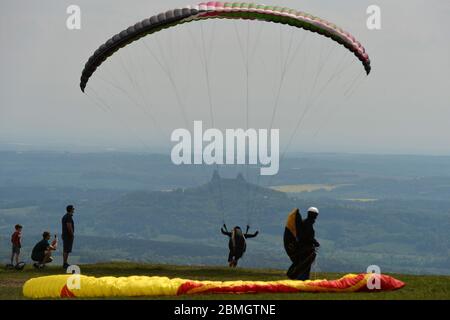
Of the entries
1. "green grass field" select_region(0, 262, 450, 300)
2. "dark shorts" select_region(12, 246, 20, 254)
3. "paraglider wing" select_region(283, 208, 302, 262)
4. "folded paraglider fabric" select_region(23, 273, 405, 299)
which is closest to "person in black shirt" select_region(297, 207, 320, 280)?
"paraglider wing" select_region(283, 208, 302, 262)

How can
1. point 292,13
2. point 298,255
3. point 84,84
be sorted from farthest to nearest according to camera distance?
1. point 84,84
2. point 292,13
3. point 298,255

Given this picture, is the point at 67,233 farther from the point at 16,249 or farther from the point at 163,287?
the point at 163,287

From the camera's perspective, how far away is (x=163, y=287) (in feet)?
88.8

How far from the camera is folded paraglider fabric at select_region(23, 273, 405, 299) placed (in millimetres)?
27000

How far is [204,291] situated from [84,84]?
13.5 m

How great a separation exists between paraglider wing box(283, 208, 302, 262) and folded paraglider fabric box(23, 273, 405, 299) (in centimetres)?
244

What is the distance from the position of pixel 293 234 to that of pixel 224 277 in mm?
4642

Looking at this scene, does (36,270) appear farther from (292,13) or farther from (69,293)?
(292,13)

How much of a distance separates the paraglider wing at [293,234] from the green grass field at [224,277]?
2.84 m

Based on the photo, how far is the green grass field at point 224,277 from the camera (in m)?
26.5

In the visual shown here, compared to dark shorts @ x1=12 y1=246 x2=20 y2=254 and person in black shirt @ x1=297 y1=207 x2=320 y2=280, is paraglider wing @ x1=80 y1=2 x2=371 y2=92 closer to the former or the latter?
person in black shirt @ x1=297 y1=207 x2=320 y2=280

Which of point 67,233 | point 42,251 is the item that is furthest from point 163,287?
point 42,251
